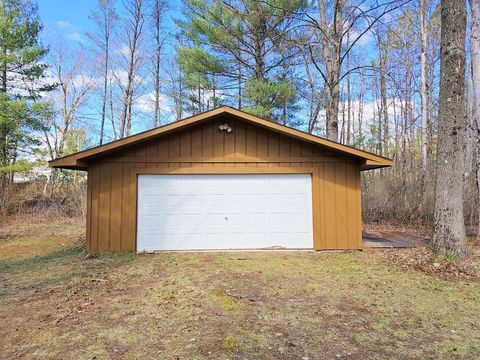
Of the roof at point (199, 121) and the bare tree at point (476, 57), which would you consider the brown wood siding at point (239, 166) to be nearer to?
the roof at point (199, 121)

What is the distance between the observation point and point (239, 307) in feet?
14.4

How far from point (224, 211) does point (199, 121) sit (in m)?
2.26

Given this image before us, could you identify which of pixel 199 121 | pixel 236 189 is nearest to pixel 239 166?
pixel 236 189

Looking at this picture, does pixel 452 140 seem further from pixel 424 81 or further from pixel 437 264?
pixel 424 81

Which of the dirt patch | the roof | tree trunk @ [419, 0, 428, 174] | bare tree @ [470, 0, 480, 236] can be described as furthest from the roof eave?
tree trunk @ [419, 0, 428, 174]

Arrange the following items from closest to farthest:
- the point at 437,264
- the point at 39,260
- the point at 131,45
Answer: the point at 437,264 → the point at 39,260 → the point at 131,45

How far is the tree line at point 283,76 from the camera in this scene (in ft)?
36.0

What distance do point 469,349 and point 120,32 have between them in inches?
909

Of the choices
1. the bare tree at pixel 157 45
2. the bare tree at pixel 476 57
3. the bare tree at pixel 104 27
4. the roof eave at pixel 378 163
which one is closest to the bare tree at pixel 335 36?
the bare tree at pixel 476 57

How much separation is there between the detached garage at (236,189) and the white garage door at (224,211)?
0.02 meters

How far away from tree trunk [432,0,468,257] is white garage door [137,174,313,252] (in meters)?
2.79

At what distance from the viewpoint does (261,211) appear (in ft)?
26.9

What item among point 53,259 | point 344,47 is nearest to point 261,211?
point 53,259

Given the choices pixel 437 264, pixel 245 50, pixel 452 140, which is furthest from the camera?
pixel 245 50
